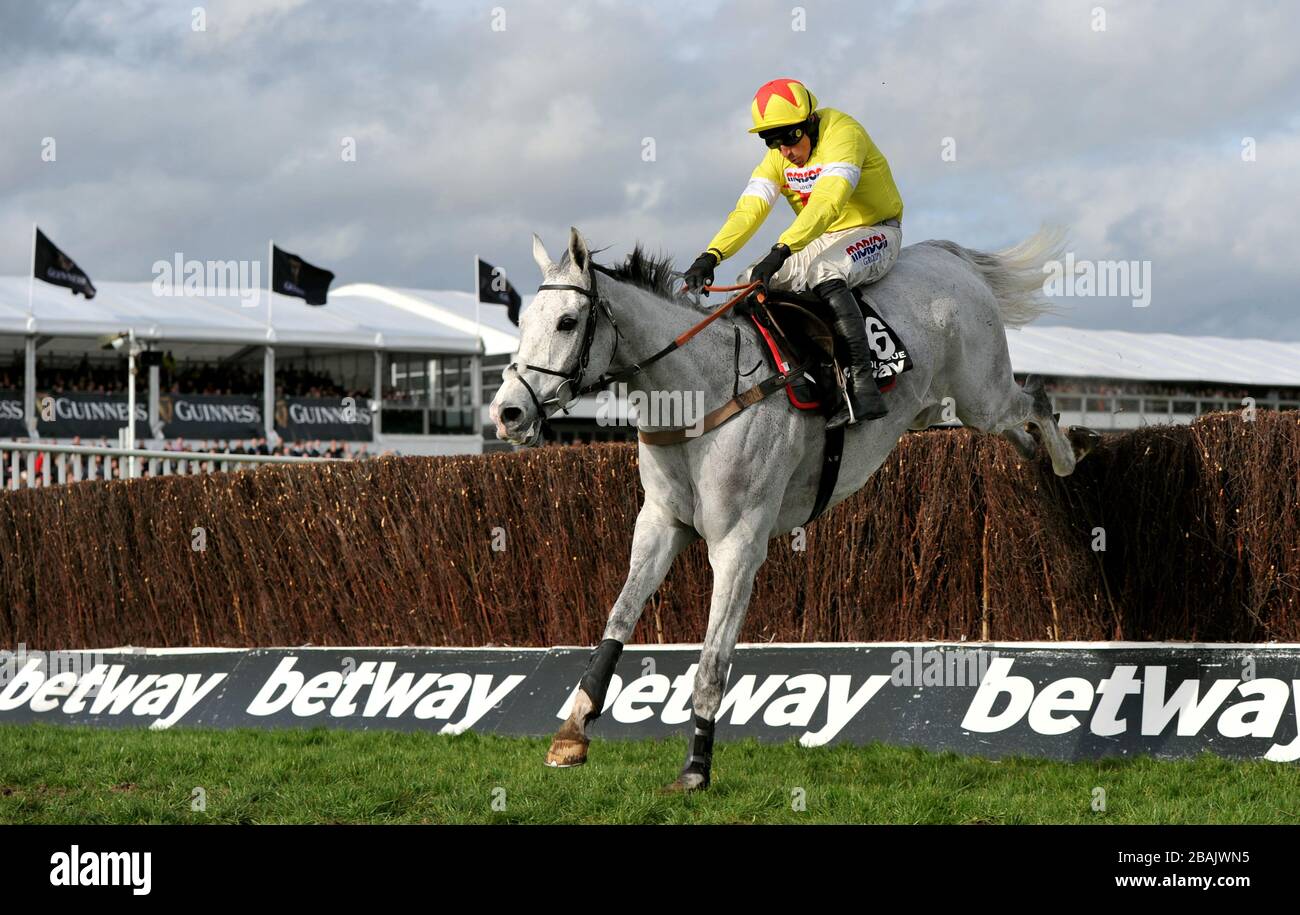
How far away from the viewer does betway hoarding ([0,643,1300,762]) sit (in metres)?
6.73

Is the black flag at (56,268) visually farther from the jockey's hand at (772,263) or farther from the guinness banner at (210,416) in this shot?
the jockey's hand at (772,263)

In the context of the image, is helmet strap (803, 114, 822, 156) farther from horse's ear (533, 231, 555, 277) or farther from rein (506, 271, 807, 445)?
horse's ear (533, 231, 555, 277)

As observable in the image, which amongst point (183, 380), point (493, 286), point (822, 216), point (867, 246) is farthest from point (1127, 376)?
point (822, 216)

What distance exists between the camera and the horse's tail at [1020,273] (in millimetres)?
8016

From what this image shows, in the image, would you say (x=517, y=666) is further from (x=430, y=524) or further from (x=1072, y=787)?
(x=1072, y=787)

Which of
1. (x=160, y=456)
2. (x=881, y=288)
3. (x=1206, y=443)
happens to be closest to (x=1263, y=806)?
(x=1206, y=443)

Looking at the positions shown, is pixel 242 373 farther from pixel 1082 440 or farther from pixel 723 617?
pixel 723 617

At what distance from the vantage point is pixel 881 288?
23.3ft

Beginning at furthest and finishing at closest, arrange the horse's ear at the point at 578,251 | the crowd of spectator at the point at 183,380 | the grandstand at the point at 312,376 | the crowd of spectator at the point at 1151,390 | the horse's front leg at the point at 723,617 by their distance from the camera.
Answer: the crowd of spectator at the point at 1151,390, the crowd of spectator at the point at 183,380, the grandstand at the point at 312,376, the horse's front leg at the point at 723,617, the horse's ear at the point at 578,251

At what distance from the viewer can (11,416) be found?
30.2m

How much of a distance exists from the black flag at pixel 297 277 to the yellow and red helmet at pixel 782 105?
93.4ft

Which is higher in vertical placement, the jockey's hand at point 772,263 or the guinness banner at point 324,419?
the jockey's hand at point 772,263

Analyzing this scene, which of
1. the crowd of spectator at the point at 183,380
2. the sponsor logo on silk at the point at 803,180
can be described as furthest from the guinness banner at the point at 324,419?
the sponsor logo on silk at the point at 803,180

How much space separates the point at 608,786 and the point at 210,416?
28.8m
